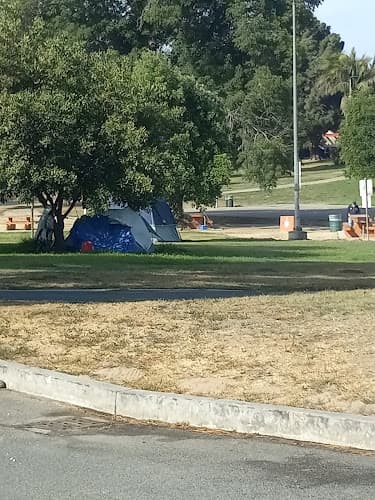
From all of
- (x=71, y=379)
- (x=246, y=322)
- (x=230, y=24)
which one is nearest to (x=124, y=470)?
(x=71, y=379)

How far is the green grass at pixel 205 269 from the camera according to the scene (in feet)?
62.4

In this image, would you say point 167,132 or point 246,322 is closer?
point 246,322

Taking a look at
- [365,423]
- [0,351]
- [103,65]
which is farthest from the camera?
[103,65]

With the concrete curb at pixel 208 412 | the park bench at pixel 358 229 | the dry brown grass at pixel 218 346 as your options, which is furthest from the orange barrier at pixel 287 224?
the concrete curb at pixel 208 412

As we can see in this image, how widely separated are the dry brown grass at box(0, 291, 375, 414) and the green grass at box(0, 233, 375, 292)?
17.2ft

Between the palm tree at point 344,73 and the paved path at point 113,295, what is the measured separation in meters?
82.4

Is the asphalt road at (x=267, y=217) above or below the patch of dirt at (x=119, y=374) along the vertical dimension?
above

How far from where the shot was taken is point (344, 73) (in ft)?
328

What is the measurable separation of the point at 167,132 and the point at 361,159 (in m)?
13.2

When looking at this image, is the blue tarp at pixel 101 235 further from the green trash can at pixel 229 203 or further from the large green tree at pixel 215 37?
the green trash can at pixel 229 203

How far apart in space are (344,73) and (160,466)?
9704cm

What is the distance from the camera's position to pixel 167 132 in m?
39.4

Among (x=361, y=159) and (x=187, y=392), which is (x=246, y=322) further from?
(x=361, y=159)

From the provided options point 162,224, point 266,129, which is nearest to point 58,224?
point 162,224
